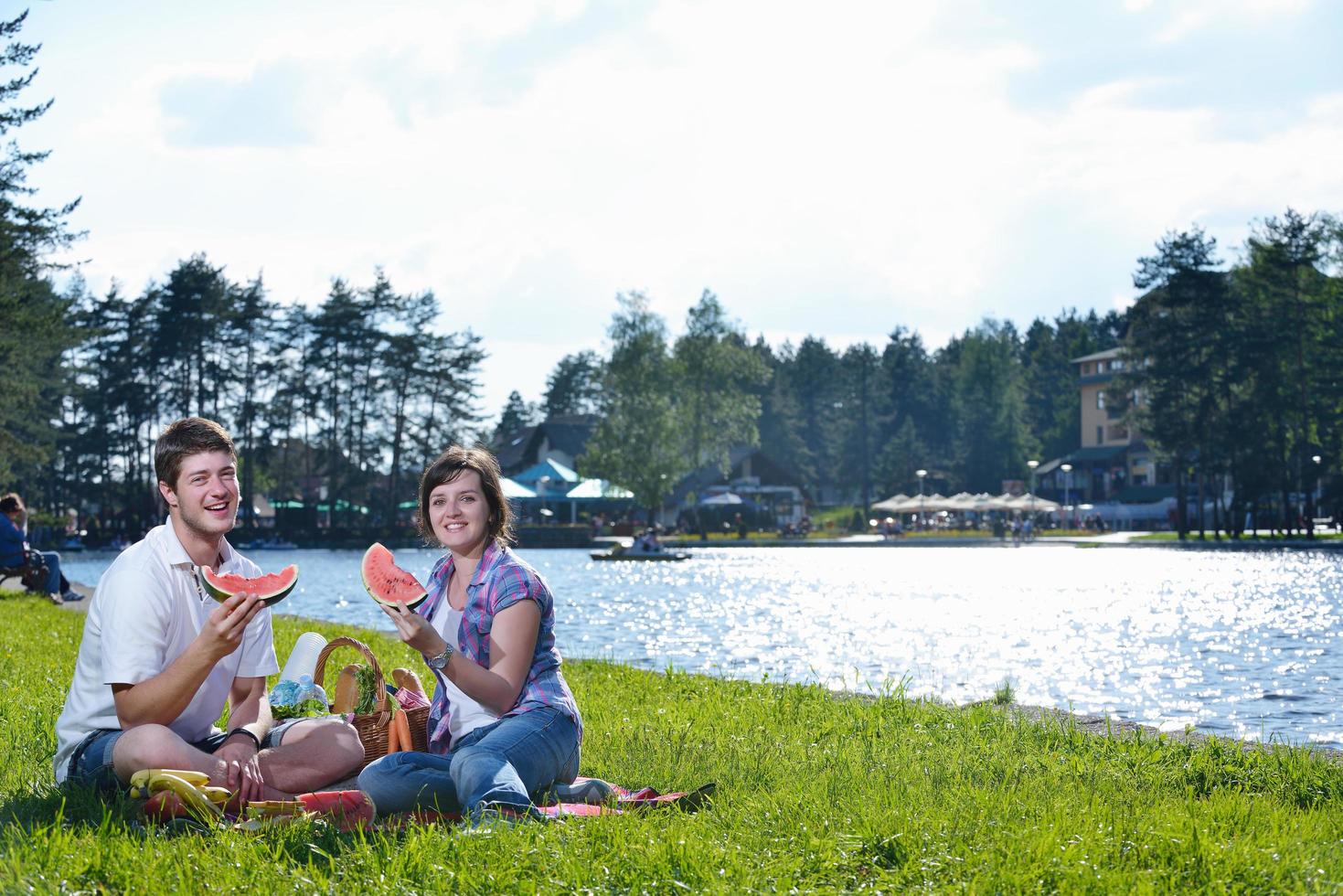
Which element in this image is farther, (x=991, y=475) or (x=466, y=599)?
(x=991, y=475)

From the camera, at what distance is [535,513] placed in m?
80.9

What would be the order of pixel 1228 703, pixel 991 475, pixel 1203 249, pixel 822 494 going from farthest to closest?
pixel 822 494 → pixel 991 475 → pixel 1203 249 → pixel 1228 703

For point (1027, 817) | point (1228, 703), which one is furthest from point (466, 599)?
point (1228, 703)

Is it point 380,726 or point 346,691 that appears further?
point 346,691

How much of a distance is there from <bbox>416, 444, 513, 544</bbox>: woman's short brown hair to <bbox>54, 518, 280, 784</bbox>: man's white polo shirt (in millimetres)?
716

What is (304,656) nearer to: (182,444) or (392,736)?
(392,736)

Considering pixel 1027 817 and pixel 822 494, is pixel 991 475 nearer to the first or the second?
pixel 822 494

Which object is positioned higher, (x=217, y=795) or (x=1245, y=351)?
(x=1245, y=351)

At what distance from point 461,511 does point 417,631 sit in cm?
78

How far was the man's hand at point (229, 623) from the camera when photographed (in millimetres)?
4676

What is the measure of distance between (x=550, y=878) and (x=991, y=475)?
98359mm

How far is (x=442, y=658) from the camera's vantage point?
5.14 m

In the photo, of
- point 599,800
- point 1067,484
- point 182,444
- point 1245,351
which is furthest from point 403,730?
point 1067,484

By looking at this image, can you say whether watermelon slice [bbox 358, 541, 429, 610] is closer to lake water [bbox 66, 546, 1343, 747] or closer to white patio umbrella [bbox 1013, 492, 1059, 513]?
lake water [bbox 66, 546, 1343, 747]
